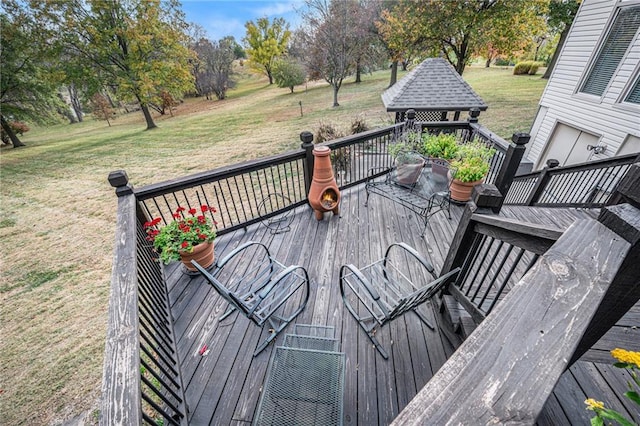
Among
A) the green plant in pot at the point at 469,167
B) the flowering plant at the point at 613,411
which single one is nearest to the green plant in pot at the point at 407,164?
the green plant in pot at the point at 469,167

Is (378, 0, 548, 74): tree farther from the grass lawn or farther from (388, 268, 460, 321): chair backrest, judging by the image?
(388, 268, 460, 321): chair backrest

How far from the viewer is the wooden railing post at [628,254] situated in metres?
0.71

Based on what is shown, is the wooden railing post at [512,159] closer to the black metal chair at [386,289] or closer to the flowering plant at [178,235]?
the black metal chair at [386,289]

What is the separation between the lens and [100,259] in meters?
5.08

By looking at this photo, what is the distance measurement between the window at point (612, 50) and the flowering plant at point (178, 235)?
805 cm

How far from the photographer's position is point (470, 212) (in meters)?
1.55

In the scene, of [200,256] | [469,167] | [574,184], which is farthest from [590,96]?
[200,256]

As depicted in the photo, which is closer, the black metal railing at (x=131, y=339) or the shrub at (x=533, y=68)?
the black metal railing at (x=131, y=339)

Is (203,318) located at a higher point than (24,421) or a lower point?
higher

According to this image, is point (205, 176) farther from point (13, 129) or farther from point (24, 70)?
point (13, 129)

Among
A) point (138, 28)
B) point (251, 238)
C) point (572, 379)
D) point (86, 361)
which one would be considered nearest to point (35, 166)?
point (138, 28)

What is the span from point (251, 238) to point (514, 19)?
11.4m

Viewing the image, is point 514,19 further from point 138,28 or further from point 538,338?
point 138,28

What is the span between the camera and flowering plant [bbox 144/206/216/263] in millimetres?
2512
